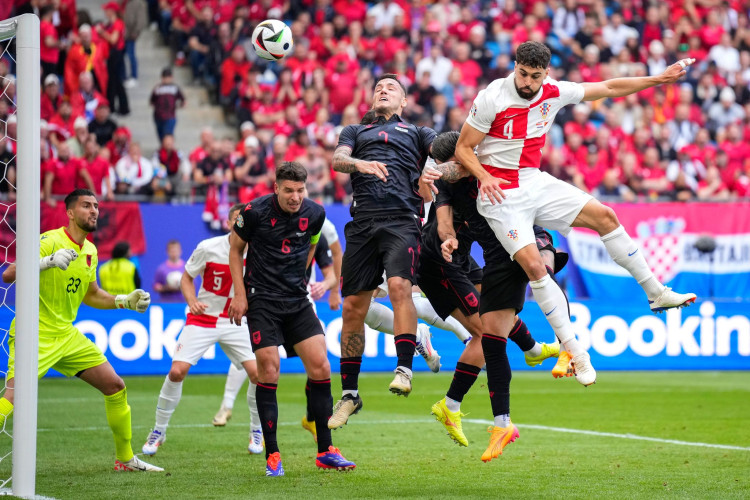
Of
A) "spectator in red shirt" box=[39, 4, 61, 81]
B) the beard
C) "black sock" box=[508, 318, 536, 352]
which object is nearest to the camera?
the beard

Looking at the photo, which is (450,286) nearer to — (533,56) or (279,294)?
(279,294)

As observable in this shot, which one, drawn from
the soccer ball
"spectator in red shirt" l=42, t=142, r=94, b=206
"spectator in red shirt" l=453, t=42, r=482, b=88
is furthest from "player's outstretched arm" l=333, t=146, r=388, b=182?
"spectator in red shirt" l=453, t=42, r=482, b=88

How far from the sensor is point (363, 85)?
21109 mm

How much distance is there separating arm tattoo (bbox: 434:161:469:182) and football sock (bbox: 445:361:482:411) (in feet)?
5.22

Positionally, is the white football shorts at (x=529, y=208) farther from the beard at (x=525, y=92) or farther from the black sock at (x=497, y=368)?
the black sock at (x=497, y=368)

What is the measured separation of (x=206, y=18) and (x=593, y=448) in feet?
45.5

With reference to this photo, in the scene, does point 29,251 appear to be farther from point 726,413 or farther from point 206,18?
point 206,18

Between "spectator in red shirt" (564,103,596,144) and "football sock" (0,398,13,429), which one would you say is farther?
"spectator in red shirt" (564,103,596,144)

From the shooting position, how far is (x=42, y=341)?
28.3 ft

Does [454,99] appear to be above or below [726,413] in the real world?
above

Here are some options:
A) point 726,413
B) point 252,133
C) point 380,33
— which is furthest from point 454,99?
point 726,413

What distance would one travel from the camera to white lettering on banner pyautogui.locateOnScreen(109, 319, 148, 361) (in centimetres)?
1596

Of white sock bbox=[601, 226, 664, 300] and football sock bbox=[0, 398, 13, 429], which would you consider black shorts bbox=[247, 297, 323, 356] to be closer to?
football sock bbox=[0, 398, 13, 429]

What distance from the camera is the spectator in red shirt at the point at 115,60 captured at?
19.8 meters
